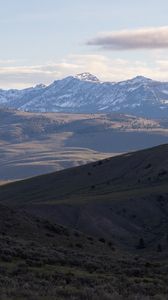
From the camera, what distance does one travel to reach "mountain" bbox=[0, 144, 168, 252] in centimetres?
10344

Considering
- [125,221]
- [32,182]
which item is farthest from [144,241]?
[32,182]

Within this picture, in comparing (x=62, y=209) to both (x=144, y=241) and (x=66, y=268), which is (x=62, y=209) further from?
(x=66, y=268)

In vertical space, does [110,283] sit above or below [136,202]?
above

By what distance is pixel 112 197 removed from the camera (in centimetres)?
12188

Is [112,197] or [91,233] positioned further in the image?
[112,197]

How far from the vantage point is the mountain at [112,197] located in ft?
339

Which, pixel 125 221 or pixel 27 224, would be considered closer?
pixel 27 224

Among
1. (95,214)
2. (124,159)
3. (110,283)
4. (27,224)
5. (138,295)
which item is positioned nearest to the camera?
(138,295)

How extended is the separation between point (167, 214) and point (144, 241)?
632 inches

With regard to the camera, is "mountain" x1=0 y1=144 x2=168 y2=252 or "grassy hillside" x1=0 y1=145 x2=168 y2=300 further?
"mountain" x1=0 y1=144 x2=168 y2=252

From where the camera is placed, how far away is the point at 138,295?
2950 cm

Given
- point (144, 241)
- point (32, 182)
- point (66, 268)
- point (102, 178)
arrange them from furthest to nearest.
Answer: point (32, 182) < point (102, 178) < point (144, 241) < point (66, 268)

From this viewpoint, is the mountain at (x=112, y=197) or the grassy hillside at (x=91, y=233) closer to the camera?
the grassy hillside at (x=91, y=233)

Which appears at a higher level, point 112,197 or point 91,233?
point 112,197
